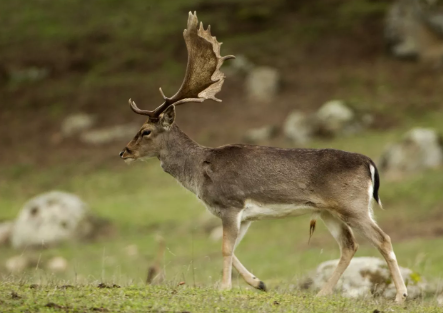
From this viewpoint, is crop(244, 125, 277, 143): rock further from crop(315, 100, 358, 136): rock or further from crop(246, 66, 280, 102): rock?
crop(246, 66, 280, 102): rock

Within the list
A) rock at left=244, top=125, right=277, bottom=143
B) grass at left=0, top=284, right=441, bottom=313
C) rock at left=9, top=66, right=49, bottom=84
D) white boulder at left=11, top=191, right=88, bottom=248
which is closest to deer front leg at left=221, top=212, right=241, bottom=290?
grass at left=0, top=284, right=441, bottom=313

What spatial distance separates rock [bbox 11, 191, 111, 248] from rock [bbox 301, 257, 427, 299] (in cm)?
1456

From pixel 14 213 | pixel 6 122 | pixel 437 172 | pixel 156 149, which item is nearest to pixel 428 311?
pixel 156 149

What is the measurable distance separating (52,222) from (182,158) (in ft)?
48.4

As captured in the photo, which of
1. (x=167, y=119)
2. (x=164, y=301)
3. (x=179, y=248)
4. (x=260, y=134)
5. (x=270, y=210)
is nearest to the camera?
(x=164, y=301)

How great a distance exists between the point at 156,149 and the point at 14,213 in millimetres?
18060

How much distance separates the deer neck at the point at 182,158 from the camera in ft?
36.4

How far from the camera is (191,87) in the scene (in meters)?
11.5

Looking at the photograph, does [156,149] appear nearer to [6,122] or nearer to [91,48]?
[6,122]

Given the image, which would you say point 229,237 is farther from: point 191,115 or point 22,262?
point 191,115

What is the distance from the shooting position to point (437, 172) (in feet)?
82.9

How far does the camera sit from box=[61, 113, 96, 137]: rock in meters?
37.8

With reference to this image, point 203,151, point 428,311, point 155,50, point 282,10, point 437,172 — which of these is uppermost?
point 282,10

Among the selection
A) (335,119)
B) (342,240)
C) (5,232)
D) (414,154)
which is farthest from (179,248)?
(342,240)
